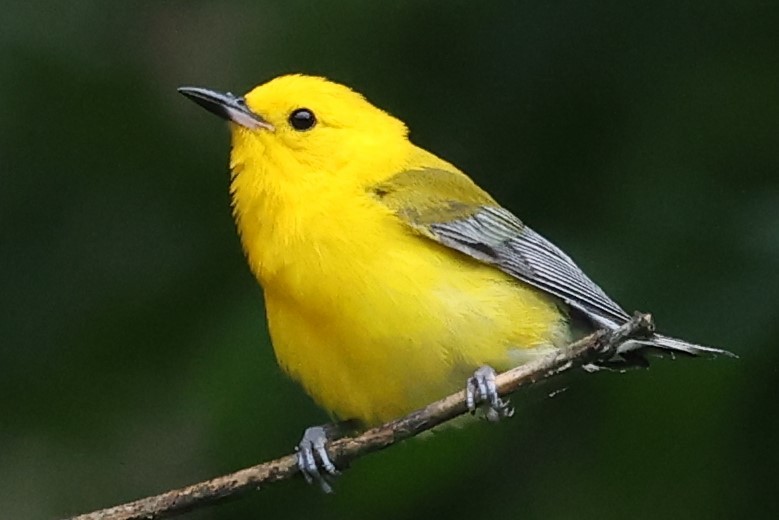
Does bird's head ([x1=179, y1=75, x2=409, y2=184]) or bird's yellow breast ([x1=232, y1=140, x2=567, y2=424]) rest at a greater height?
bird's head ([x1=179, y1=75, x2=409, y2=184])

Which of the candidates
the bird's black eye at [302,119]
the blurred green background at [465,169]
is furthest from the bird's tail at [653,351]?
the bird's black eye at [302,119]

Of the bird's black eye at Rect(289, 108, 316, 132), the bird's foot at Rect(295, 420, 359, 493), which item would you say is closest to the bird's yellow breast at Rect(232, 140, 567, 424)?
the bird's foot at Rect(295, 420, 359, 493)

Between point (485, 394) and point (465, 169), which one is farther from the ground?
point (465, 169)

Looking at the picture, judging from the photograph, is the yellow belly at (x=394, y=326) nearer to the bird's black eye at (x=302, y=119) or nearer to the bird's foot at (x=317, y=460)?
the bird's foot at (x=317, y=460)

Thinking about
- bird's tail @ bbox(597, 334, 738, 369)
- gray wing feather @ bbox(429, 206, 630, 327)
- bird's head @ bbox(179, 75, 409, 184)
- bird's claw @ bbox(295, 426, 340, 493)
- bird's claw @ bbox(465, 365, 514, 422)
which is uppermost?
bird's head @ bbox(179, 75, 409, 184)

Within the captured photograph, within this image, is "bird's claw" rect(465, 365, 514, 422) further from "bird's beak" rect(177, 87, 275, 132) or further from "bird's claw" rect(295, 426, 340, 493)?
"bird's beak" rect(177, 87, 275, 132)

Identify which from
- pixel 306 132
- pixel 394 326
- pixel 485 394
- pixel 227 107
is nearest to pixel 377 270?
pixel 394 326

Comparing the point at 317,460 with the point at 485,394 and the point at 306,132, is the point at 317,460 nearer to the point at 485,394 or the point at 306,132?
the point at 485,394

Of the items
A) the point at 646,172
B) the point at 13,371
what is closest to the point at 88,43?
the point at 13,371
